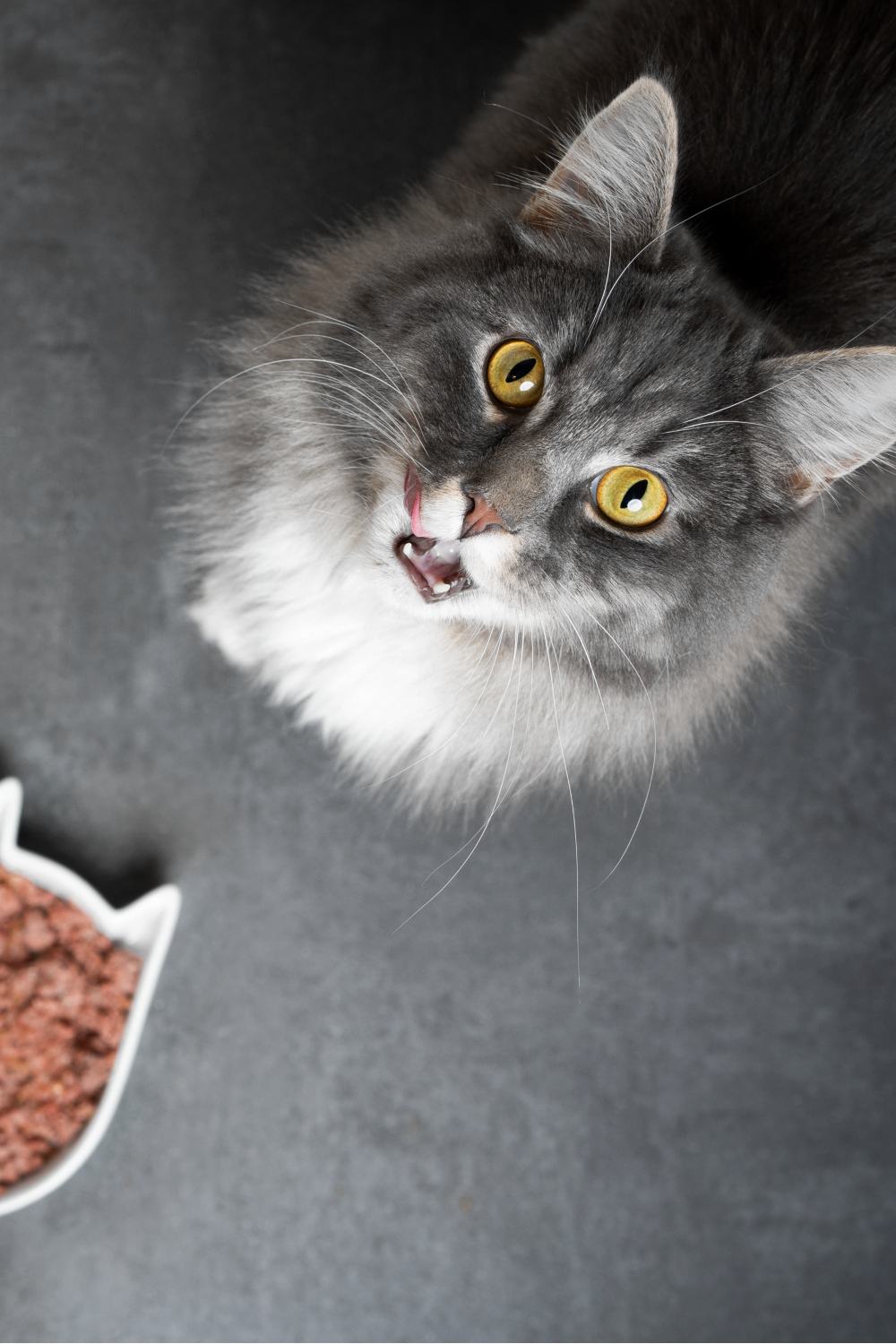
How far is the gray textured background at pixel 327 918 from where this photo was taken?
5.65 feet

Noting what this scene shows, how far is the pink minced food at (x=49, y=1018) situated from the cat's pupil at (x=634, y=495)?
107 cm

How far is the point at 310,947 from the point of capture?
175 centimetres

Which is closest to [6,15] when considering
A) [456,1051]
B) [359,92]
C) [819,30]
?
[359,92]

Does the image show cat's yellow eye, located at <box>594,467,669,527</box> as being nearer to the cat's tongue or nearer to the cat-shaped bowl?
the cat's tongue

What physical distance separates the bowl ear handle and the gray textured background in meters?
0.13

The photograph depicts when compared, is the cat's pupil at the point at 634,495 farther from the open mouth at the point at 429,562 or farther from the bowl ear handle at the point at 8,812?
the bowl ear handle at the point at 8,812

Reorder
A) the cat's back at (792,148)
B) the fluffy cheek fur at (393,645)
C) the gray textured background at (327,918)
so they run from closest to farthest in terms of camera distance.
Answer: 1. the fluffy cheek fur at (393,645)
2. the cat's back at (792,148)
3. the gray textured background at (327,918)

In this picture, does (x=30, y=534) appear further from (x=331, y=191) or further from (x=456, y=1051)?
(x=456, y=1051)

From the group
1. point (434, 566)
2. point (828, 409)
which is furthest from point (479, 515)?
point (828, 409)

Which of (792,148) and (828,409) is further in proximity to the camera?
(792,148)

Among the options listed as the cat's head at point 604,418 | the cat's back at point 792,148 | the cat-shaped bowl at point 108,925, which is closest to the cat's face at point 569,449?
the cat's head at point 604,418

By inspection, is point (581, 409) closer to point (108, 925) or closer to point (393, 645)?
point (393, 645)

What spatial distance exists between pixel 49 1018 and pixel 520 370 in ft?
3.86

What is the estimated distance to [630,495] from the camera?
0.96 metres
